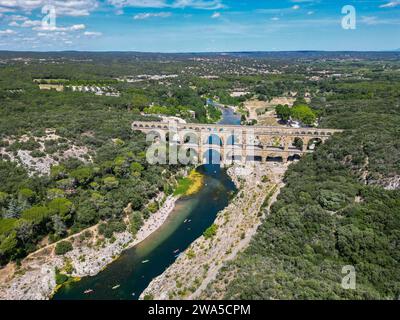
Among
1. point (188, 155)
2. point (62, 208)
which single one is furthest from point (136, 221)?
point (188, 155)

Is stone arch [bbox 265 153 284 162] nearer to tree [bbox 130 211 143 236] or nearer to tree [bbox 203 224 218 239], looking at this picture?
tree [bbox 203 224 218 239]

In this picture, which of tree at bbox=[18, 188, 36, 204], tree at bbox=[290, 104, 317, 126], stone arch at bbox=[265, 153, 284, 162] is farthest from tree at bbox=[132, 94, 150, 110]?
tree at bbox=[18, 188, 36, 204]

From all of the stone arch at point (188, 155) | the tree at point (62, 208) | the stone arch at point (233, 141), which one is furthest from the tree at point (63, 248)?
the stone arch at point (233, 141)

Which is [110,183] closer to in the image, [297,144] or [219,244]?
[219,244]

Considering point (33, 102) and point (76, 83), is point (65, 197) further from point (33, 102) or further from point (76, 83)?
point (76, 83)

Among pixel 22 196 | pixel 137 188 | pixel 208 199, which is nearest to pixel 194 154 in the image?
pixel 208 199

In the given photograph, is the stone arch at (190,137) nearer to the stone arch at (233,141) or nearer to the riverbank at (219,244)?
the stone arch at (233,141)
